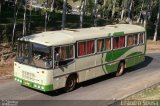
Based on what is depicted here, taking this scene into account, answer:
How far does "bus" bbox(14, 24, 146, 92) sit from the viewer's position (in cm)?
1730

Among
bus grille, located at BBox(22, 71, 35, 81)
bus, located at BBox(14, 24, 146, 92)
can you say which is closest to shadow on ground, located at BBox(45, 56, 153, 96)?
bus, located at BBox(14, 24, 146, 92)

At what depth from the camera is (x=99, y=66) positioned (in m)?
20.9

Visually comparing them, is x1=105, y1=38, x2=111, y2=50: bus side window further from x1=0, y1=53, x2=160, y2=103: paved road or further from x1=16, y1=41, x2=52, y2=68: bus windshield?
x1=16, y1=41, x2=52, y2=68: bus windshield

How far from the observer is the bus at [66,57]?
1730 cm

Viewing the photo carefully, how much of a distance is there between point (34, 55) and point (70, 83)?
2558mm

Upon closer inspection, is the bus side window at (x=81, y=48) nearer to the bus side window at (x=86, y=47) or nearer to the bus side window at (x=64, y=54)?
the bus side window at (x=86, y=47)

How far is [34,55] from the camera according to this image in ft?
57.8

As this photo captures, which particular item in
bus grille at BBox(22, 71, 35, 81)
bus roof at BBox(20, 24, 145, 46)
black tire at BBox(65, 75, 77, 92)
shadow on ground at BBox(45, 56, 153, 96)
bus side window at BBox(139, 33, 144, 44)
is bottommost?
shadow on ground at BBox(45, 56, 153, 96)

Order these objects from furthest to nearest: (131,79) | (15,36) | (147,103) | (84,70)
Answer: (15,36) → (131,79) → (84,70) → (147,103)

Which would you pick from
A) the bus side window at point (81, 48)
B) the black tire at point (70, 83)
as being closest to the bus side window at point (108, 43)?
the bus side window at point (81, 48)

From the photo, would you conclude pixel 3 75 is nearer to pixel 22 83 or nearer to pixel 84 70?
pixel 22 83

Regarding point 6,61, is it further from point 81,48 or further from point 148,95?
point 148,95

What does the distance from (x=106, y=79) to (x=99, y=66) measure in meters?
1.84

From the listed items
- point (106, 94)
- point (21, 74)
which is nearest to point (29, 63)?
point (21, 74)
